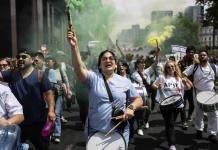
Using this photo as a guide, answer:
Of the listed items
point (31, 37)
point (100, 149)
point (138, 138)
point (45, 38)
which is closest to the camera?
point (100, 149)

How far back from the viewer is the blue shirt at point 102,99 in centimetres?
514

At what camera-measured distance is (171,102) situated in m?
8.43

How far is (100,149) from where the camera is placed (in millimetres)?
4965

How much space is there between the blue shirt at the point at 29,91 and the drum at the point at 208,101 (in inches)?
142

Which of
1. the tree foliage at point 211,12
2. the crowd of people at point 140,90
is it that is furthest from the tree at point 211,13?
the crowd of people at point 140,90

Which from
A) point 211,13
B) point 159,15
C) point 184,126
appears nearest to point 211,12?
point 211,13

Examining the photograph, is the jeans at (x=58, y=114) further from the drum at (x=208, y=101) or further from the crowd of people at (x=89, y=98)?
the drum at (x=208, y=101)

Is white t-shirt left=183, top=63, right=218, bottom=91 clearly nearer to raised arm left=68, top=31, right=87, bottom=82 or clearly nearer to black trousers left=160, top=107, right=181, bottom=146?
black trousers left=160, top=107, right=181, bottom=146

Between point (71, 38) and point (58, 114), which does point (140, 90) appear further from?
point (71, 38)

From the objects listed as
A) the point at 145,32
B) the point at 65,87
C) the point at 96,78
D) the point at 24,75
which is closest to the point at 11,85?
the point at 24,75

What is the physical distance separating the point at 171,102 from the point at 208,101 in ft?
2.53

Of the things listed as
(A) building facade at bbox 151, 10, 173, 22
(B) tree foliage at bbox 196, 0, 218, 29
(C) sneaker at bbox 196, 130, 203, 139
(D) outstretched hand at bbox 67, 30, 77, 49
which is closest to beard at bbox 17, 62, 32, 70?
(D) outstretched hand at bbox 67, 30, 77, 49

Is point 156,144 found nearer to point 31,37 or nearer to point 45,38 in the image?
point 31,37

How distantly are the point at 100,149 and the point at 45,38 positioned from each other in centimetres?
1869
